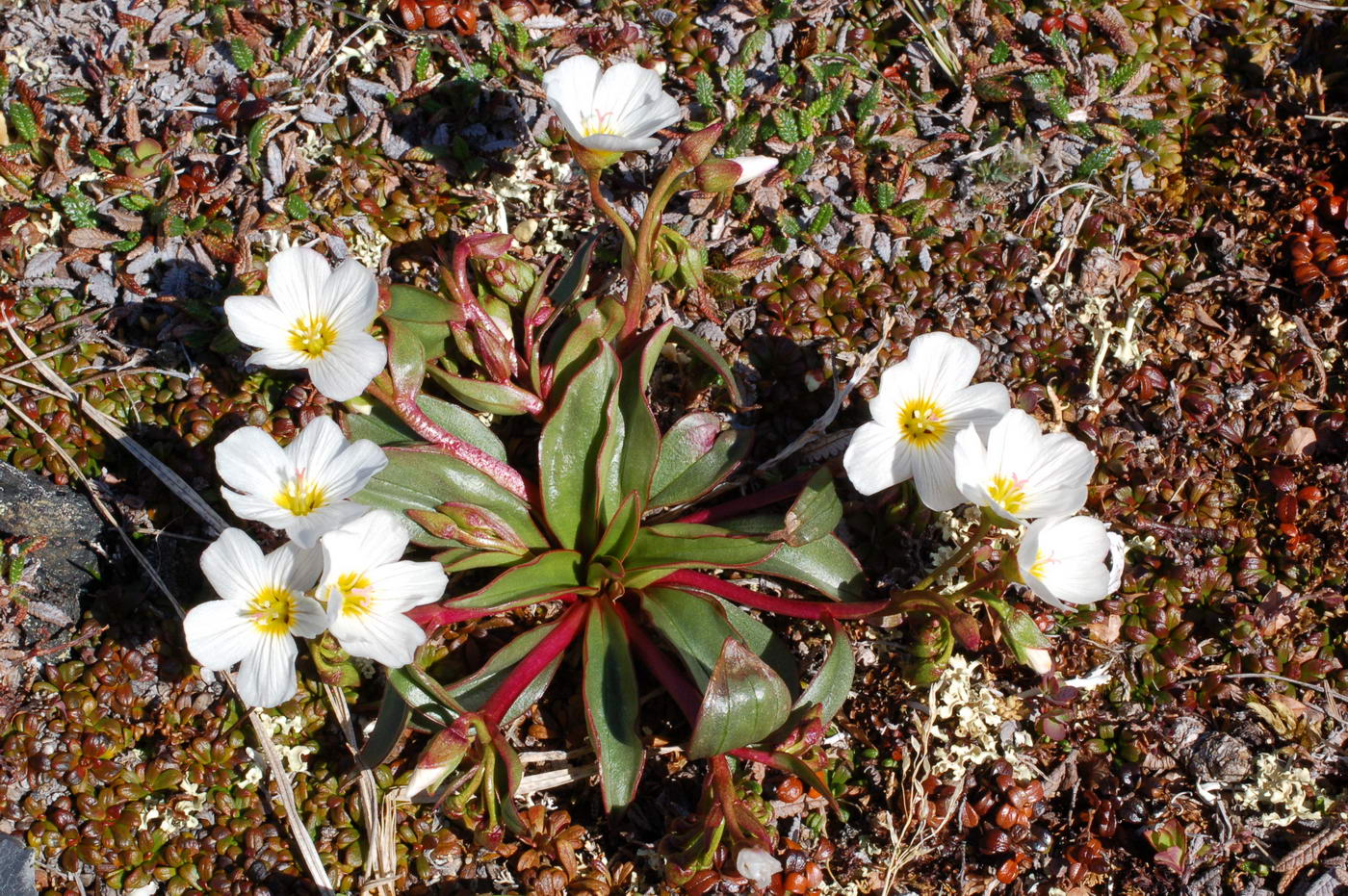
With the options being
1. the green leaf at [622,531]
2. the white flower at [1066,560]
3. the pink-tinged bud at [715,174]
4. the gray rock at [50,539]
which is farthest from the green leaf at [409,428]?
the white flower at [1066,560]

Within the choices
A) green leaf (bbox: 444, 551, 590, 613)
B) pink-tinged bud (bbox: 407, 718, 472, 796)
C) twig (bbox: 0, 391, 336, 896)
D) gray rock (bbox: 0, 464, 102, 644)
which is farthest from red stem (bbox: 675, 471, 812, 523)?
gray rock (bbox: 0, 464, 102, 644)

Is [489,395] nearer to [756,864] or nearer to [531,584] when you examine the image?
[531,584]

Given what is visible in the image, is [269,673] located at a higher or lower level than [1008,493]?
lower

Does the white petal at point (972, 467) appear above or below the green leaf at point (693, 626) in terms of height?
above

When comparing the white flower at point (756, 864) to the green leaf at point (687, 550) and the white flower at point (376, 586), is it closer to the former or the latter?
the green leaf at point (687, 550)

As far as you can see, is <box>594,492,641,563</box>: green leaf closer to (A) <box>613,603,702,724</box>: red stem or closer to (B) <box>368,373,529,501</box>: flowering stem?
(A) <box>613,603,702,724</box>: red stem

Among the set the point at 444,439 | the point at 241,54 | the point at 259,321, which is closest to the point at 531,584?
the point at 444,439
